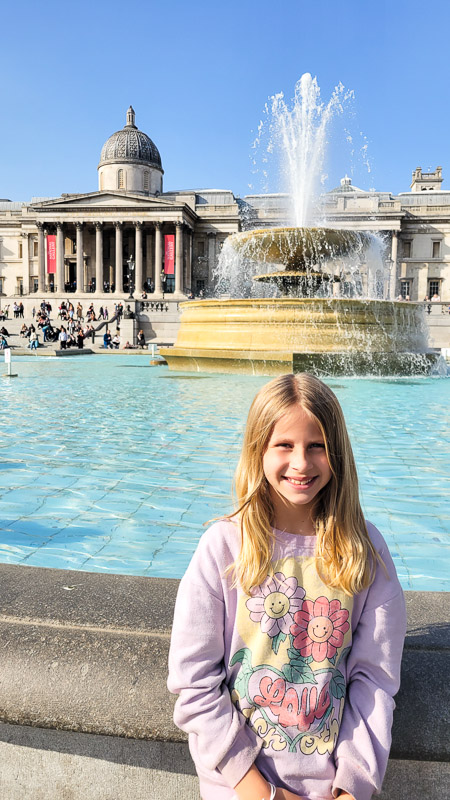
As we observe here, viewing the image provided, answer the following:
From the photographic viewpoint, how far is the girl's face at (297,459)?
1684mm

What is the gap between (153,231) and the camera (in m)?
61.9

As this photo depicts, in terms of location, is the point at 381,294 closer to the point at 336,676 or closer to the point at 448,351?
the point at 448,351

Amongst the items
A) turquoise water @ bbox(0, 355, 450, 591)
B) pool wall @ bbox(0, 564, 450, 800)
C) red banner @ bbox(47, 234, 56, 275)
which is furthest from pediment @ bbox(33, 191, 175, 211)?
pool wall @ bbox(0, 564, 450, 800)

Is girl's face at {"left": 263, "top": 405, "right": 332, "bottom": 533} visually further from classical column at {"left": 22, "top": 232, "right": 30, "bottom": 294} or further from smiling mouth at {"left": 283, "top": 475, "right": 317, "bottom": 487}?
Result: classical column at {"left": 22, "top": 232, "right": 30, "bottom": 294}

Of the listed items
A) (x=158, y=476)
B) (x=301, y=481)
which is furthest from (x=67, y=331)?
(x=301, y=481)

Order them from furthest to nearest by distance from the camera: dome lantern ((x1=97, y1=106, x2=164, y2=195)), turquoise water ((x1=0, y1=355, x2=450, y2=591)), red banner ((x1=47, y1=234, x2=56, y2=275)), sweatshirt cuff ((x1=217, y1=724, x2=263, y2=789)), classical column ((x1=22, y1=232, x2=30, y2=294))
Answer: dome lantern ((x1=97, y1=106, x2=164, y2=195))
classical column ((x1=22, y1=232, x2=30, y2=294))
red banner ((x1=47, y1=234, x2=56, y2=275))
turquoise water ((x1=0, y1=355, x2=450, y2=591))
sweatshirt cuff ((x1=217, y1=724, x2=263, y2=789))

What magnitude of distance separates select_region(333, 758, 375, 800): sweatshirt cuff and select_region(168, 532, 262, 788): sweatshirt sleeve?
0.20 meters

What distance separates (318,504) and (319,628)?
326 millimetres

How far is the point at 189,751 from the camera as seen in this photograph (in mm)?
1717

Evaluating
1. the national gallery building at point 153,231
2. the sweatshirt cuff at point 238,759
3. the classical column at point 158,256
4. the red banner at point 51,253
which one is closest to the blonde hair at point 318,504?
the sweatshirt cuff at point 238,759

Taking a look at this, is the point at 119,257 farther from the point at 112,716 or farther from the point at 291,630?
the point at 291,630

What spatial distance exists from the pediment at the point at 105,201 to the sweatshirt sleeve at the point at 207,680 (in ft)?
193

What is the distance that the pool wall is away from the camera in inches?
66.9

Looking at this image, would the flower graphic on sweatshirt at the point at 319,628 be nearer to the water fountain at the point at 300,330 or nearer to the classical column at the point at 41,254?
the water fountain at the point at 300,330
